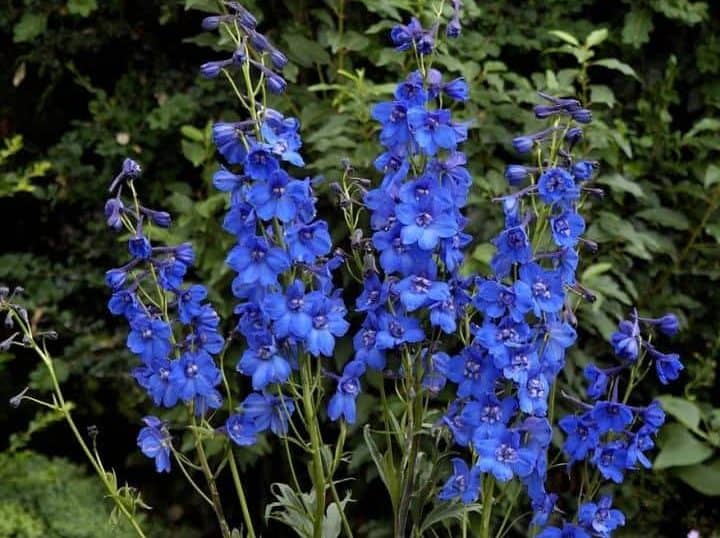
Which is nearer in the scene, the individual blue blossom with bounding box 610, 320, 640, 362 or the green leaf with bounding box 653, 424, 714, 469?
the individual blue blossom with bounding box 610, 320, 640, 362

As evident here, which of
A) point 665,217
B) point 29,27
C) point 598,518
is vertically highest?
point 29,27

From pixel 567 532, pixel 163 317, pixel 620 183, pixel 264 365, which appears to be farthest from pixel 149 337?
pixel 620 183

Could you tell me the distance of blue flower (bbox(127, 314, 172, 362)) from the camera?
1.82 metres

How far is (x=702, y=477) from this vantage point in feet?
11.1

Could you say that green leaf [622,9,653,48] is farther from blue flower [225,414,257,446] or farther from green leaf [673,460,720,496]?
blue flower [225,414,257,446]

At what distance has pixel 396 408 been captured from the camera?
121 inches

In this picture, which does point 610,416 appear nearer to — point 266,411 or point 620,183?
point 266,411

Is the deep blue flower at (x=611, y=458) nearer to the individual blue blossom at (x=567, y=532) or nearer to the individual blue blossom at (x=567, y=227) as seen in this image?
the individual blue blossom at (x=567, y=532)

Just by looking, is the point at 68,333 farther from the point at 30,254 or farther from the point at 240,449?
the point at 240,449

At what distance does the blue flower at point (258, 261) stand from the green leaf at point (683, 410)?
6.17ft

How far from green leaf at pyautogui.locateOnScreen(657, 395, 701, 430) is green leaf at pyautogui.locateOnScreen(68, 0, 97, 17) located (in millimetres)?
2066

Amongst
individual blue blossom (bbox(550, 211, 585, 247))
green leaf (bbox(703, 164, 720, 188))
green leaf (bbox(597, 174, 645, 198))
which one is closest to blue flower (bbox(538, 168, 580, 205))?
individual blue blossom (bbox(550, 211, 585, 247))

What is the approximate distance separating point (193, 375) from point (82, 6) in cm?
185

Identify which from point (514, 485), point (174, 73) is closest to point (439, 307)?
point (514, 485)
